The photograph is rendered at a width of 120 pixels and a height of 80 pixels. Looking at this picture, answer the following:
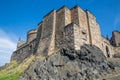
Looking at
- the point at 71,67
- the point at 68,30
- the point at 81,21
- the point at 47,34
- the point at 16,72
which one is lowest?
the point at 16,72

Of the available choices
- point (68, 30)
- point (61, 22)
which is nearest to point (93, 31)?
point (68, 30)

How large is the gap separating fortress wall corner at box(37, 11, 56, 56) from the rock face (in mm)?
4301

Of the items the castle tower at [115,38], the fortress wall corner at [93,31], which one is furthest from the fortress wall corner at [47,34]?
the castle tower at [115,38]

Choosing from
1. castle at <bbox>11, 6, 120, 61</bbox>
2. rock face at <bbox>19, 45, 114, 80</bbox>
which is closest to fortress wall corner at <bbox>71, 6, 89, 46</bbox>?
castle at <bbox>11, 6, 120, 61</bbox>

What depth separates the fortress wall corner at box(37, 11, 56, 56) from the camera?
2857 centimetres

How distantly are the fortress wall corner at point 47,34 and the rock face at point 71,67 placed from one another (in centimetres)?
430

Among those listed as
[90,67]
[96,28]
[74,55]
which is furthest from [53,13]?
[90,67]

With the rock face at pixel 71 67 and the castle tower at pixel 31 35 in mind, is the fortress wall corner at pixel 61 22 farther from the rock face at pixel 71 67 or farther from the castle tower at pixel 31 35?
the castle tower at pixel 31 35

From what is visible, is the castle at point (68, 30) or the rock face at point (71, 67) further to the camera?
the castle at point (68, 30)

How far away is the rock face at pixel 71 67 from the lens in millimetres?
21945

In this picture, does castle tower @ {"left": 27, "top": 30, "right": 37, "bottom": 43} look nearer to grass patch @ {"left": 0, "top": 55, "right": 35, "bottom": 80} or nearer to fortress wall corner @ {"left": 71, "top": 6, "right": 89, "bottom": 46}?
grass patch @ {"left": 0, "top": 55, "right": 35, "bottom": 80}

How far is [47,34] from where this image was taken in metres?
29.9

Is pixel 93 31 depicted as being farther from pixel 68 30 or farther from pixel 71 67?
pixel 71 67

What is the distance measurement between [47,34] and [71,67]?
359 inches
